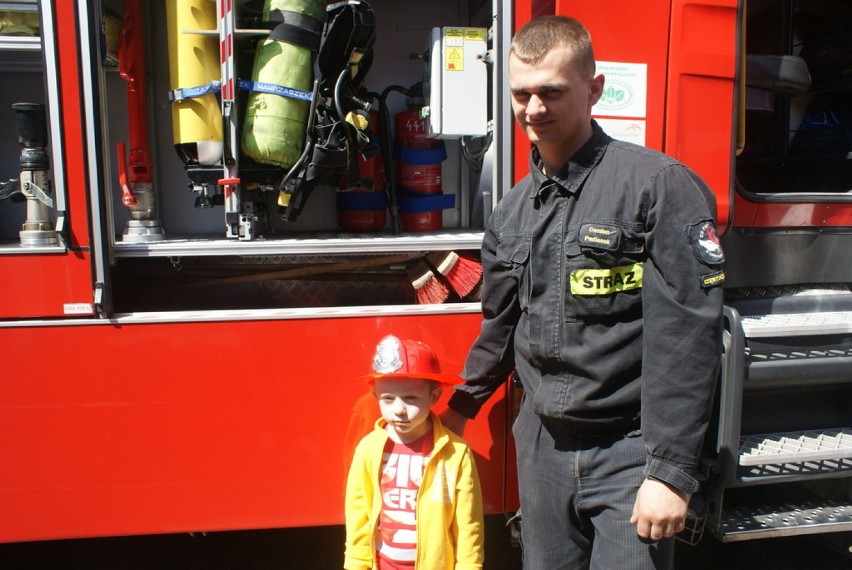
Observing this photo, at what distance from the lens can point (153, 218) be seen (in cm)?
255

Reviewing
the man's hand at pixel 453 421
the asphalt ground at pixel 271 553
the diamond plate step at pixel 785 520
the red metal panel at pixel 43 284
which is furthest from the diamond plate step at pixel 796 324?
the red metal panel at pixel 43 284

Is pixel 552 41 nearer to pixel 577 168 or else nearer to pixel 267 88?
pixel 577 168

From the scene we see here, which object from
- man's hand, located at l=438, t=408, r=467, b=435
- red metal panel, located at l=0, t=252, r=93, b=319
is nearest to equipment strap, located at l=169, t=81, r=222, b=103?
red metal panel, located at l=0, t=252, r=93, b=319

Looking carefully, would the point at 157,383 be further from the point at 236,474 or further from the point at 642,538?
the point at 642,538

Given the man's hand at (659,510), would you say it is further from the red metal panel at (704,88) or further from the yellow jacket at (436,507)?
the red metal panel at (704,88)

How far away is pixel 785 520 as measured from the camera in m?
2.12

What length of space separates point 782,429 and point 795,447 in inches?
5.5

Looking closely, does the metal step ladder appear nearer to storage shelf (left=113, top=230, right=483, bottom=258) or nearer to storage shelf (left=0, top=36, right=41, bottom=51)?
storage shelf (left=113, top=230, right=483, bottom=258)

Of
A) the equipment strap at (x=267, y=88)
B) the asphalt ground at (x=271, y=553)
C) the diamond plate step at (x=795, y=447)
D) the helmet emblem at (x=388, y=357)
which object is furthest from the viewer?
the asphalt ground at (x=271, y=553)

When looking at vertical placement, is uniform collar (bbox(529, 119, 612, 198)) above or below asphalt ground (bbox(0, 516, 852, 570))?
above

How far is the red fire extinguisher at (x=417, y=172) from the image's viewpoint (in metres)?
2.85

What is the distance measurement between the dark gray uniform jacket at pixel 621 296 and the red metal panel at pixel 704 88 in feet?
2.37

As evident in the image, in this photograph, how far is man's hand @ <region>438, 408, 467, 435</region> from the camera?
80.3 inches

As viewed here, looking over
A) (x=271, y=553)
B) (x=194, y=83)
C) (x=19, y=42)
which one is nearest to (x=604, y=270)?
(x=194, y=83)
